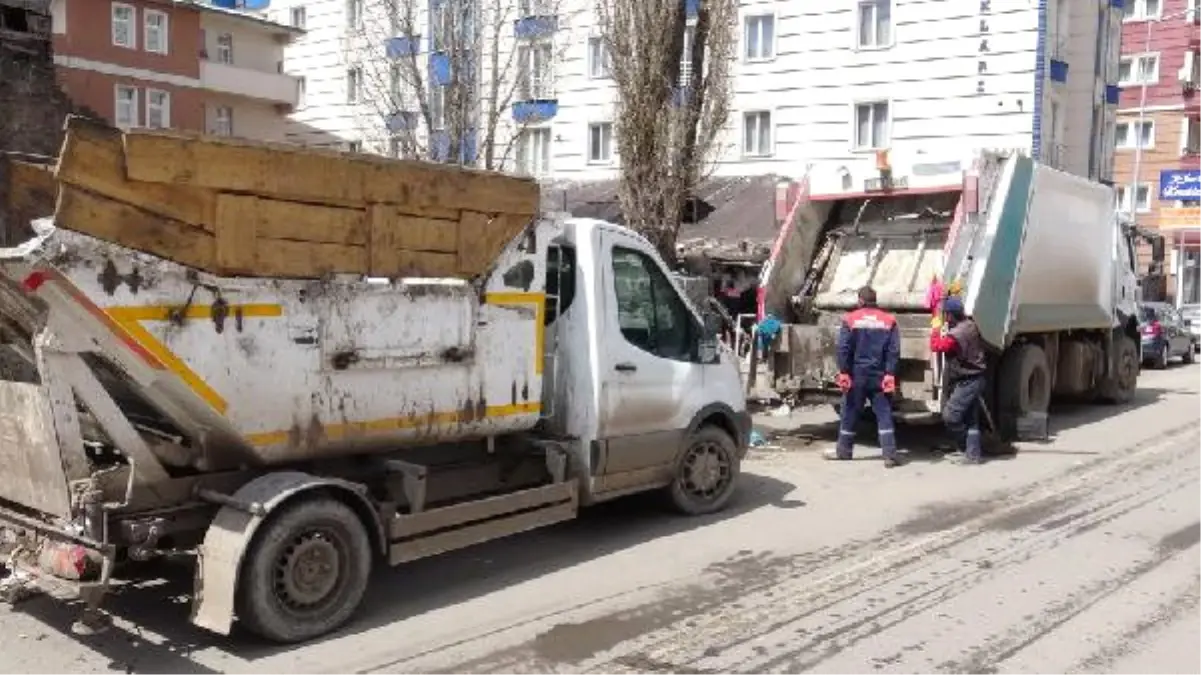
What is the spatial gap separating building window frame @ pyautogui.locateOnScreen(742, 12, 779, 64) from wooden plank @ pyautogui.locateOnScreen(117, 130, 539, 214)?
24428mm

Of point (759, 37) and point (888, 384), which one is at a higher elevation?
point (759, 37)

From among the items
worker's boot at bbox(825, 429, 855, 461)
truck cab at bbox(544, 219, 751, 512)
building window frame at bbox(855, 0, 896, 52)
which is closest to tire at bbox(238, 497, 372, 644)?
truck cab at bbox(544, 219, 751, 512)

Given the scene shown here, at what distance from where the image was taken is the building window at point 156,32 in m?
39.2

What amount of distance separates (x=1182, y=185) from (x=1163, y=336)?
55.4 feet

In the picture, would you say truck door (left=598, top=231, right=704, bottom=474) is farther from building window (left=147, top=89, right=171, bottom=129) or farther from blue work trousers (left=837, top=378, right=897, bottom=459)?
building window (left=147, top=89, right=171, bottom=129)

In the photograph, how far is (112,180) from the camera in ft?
15.3

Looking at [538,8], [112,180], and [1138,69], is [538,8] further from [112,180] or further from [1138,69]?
[1138,69]

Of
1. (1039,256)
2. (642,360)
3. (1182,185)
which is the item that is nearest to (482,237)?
(642,360)

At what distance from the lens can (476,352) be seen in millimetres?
6195

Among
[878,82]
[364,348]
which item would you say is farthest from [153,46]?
[364,348]

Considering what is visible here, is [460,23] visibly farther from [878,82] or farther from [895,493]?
[878,82]

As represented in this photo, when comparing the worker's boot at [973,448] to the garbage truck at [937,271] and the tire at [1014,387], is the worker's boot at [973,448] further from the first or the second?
the tire at [1014,387]

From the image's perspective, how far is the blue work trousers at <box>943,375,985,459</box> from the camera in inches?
404

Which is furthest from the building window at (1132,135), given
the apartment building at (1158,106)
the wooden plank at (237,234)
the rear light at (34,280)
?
the rear light at (34,280)
